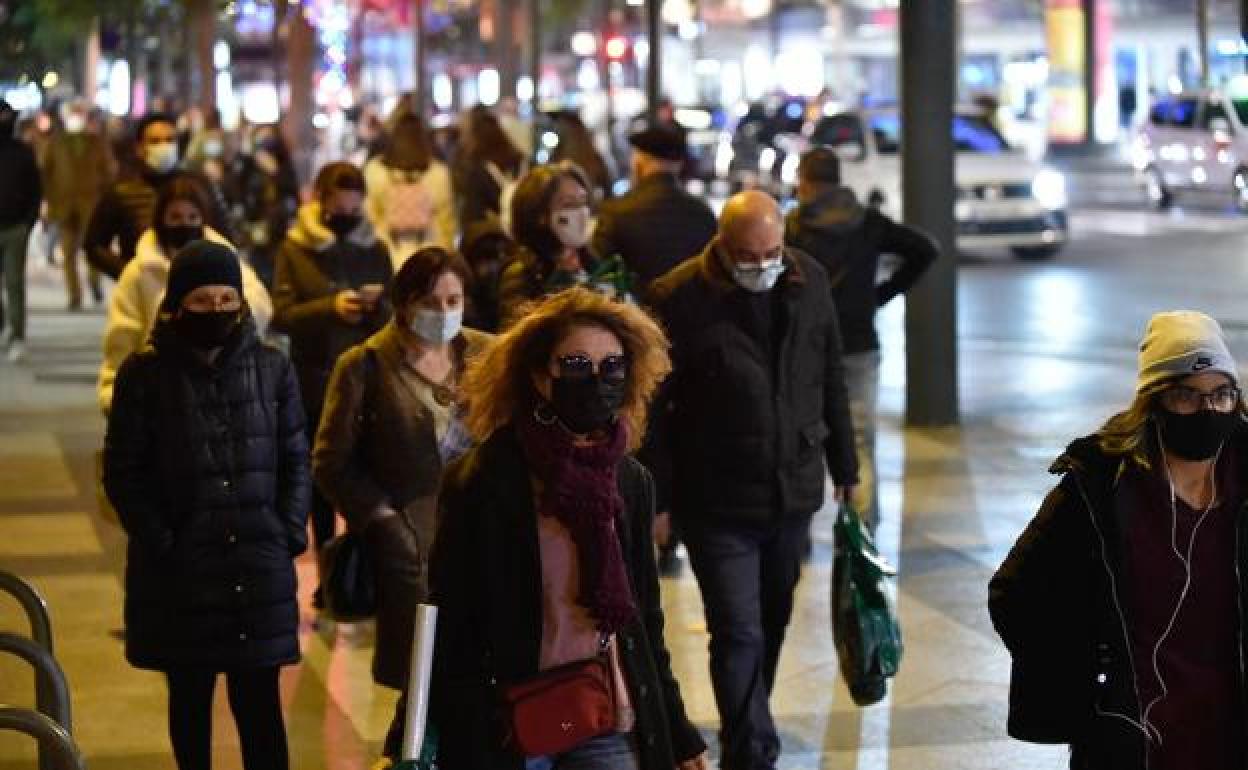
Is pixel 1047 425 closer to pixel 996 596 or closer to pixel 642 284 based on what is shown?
pixel 642 284

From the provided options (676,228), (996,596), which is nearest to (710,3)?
(676,228)

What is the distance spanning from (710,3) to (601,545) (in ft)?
288

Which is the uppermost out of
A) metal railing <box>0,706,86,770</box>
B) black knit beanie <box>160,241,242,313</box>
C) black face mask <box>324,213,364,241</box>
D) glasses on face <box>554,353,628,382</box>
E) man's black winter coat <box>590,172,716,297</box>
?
black knit beanie <box>160,241,242,313</box>

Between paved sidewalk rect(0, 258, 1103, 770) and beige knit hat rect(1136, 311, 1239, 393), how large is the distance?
330 cm

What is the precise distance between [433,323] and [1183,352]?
110 inches

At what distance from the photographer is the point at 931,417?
1645cm

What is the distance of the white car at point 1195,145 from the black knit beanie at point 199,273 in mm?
30879

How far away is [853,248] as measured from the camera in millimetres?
11688

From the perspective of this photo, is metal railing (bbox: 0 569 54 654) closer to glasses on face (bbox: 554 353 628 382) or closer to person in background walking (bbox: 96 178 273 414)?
glasses on face (bbox: 554 353 628 382)

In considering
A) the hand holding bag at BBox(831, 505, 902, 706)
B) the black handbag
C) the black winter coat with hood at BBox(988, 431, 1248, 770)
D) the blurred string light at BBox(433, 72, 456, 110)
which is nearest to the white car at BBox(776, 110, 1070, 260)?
the hand holding bag at BBox(831, 505, 902, 706)

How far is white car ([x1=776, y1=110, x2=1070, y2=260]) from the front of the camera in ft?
99.4

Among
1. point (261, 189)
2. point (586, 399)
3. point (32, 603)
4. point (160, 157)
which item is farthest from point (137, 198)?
point (261, 189)

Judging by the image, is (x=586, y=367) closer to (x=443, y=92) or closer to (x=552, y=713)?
(x=552, y=713)

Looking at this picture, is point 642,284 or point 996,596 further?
point 642,284
